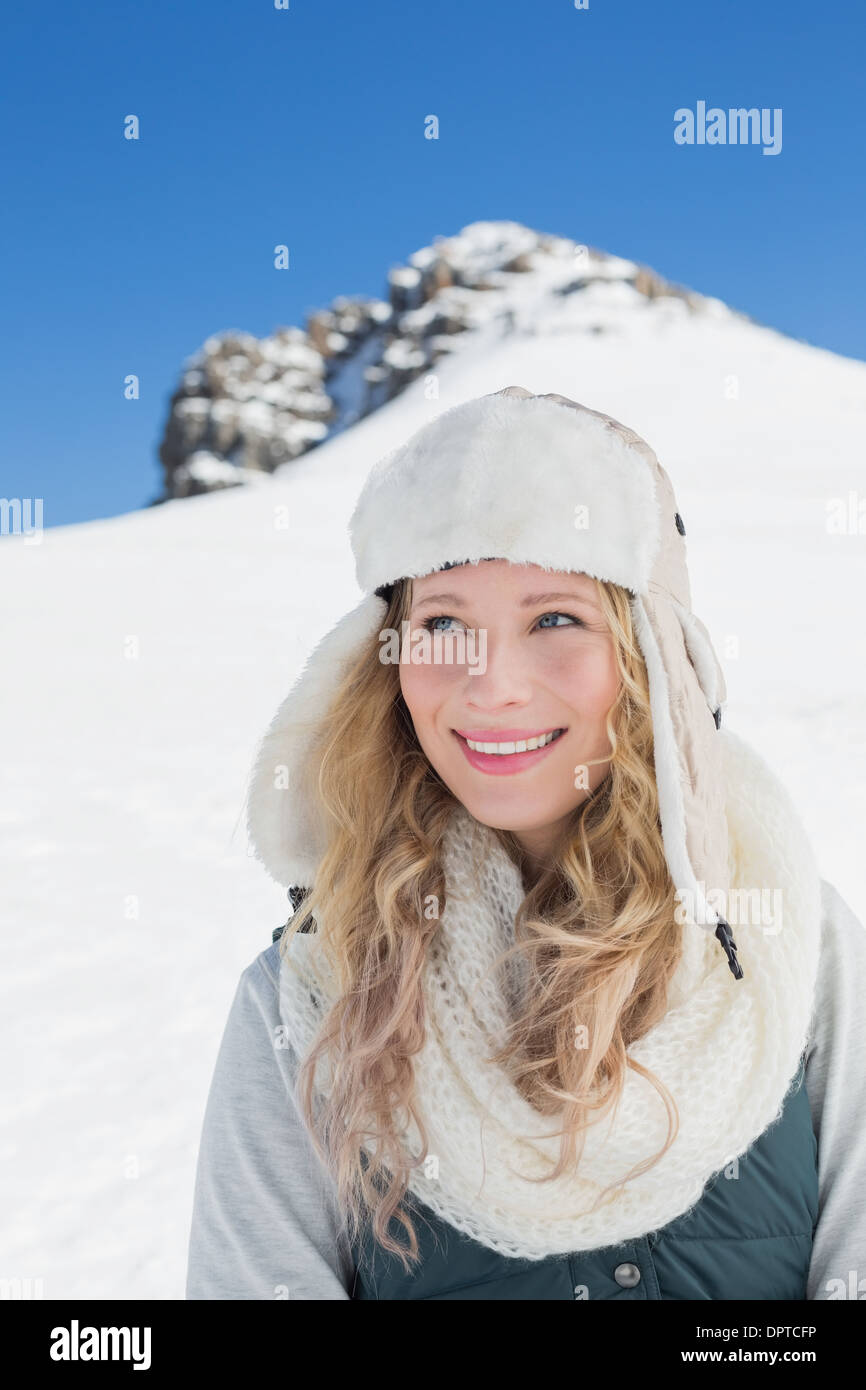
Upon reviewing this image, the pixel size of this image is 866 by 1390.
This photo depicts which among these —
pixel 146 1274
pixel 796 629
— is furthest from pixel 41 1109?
pixel 796 629

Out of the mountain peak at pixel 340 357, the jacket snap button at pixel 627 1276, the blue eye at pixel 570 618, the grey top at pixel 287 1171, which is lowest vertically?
the jacket snap button at pixel 627 1276

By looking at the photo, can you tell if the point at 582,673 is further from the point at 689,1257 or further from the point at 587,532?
the point at 689,1257

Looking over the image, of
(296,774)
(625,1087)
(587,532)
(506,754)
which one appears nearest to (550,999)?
(625,1087)

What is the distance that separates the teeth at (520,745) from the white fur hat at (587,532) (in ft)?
0.50

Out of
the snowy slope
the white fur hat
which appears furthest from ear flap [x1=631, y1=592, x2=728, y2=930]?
the snowy slope

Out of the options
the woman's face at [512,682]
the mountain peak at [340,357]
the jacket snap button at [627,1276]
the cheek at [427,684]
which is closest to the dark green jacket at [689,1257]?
the jacket snap button at [627,1276]

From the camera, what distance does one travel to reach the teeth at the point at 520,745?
1.49 metres

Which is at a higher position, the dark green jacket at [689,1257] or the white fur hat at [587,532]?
the white fur hat at [587,532]

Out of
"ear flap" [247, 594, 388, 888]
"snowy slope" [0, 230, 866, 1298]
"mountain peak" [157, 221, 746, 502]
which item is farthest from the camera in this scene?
"mountain peak" [157, 221, 746, 502]

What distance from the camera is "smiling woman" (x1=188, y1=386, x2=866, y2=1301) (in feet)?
4.71

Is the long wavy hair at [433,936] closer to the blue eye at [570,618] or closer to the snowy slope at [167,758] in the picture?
the blue eye at [570,618]

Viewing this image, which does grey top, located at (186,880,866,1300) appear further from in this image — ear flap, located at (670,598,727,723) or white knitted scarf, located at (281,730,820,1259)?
ear flap, located at (670,598,727,723)

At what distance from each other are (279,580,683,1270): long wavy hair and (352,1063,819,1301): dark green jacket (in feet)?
0.16

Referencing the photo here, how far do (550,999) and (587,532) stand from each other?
662 millimetres
